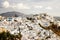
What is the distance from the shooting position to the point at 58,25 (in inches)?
1271

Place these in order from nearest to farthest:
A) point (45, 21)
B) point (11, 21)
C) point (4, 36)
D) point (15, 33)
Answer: point (4, 36), point (15, 33), point (11, 21), point (45, 21)

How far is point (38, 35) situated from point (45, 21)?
29.0 ft

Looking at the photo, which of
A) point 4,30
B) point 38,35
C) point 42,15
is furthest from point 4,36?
point 42,15

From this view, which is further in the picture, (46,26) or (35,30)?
(46,26)

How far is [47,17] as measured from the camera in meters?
37.0

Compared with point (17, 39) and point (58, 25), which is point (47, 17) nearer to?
point (58, 25)

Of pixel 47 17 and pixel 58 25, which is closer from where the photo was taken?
pixel 58 25

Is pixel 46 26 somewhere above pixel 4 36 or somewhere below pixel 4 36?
below

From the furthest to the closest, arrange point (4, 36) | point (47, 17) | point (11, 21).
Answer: point (47, 17) → point (11, 21) → point (4, 36)

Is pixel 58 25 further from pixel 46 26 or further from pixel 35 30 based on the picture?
pixel 35 30

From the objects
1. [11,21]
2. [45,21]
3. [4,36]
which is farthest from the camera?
[45,21]

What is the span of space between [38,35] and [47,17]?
37.6 feet

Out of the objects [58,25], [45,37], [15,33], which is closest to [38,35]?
[45,37]

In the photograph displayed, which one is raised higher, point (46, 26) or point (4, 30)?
point (4, 30)
